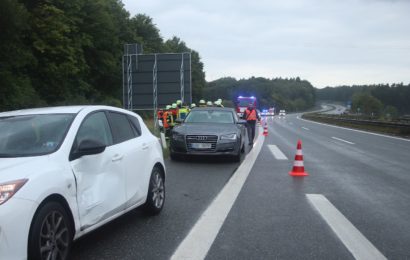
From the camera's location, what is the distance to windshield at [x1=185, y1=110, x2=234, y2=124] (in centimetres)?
1435

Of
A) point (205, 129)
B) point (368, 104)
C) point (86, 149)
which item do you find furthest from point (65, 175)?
point (368, 104)

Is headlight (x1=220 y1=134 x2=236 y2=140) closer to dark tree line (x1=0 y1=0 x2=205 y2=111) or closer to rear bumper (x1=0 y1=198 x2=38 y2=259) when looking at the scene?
rear bumper (x1=0 y1=198 x2=38 y2=259)

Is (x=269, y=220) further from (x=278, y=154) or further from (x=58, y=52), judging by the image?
(x=58, y=52)

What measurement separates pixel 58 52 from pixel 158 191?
1472 inches

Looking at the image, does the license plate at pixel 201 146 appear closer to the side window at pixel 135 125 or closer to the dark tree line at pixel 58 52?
the side window at pixel 135 125

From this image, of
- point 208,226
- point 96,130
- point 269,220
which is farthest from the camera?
point 269,220

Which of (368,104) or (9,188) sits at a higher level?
(9,188)

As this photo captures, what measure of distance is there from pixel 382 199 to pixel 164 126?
1095 centimetres

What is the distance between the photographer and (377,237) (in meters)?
5.62

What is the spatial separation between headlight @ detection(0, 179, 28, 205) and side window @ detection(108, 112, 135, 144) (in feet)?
6.24

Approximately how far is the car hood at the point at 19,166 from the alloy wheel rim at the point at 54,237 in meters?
0.42

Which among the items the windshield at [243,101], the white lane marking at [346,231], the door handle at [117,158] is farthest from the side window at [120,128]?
the windshield at [243,101]

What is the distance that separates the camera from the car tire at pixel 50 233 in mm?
3898

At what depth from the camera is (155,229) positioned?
5.89m
